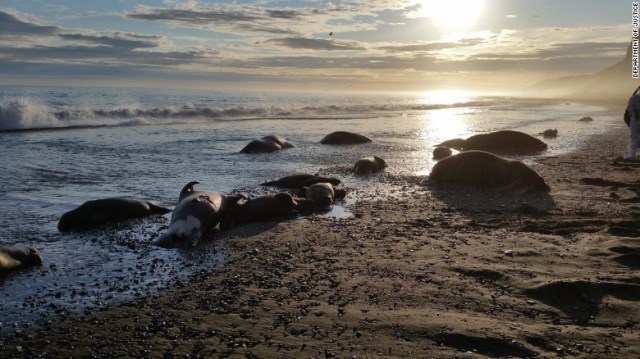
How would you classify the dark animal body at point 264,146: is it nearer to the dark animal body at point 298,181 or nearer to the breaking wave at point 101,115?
the dark animal body at point 298,181

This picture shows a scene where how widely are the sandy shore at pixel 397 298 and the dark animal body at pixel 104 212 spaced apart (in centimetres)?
193

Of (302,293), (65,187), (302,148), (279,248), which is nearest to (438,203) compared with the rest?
(279,248)

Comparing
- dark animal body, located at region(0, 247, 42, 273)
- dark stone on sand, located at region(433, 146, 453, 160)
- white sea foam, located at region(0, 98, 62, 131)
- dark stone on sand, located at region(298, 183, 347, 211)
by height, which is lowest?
dark animal body, located at region(0, 247, 42, 273)

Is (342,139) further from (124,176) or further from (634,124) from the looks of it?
(124,176)

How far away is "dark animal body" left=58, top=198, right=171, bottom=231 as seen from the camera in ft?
26.5

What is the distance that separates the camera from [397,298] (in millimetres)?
5086

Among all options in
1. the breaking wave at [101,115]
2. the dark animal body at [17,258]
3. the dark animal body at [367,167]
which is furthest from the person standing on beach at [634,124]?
the breaking wave at [101,115]

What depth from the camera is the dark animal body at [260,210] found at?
27.8ft

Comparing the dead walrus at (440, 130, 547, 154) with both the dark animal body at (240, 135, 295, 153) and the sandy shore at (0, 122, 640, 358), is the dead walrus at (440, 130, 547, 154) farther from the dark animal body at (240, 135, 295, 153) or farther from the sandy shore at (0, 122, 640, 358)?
the sandy shore at (0, 122, 640, 358)

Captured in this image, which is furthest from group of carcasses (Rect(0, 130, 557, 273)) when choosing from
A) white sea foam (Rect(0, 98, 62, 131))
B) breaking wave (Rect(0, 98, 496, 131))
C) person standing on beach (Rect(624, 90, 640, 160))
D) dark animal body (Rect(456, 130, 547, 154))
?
breaking wave (Rect(0, 98, 496, 131))

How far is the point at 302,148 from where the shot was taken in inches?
774

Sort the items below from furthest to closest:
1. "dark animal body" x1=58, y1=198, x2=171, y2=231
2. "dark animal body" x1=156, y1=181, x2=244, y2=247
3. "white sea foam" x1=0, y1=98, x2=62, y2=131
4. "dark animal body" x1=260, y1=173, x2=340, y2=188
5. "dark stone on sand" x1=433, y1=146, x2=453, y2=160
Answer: "white sea foam" x1=0, y1=98, x2=62, y2=131 < "dark stone on sand" x1=433, y1=146, x2=453, y2=160 < "dark animal body" x1=260, y1=173, x2=340, y2=188 < "dark animal body" x1=58, y1=198, x2=171, y2=231 < "dark animal body" x1=156, y1=181, x2=244, y2=247

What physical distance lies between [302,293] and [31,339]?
2.42 m

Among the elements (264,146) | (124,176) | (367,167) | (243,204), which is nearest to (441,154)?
(367,167)
